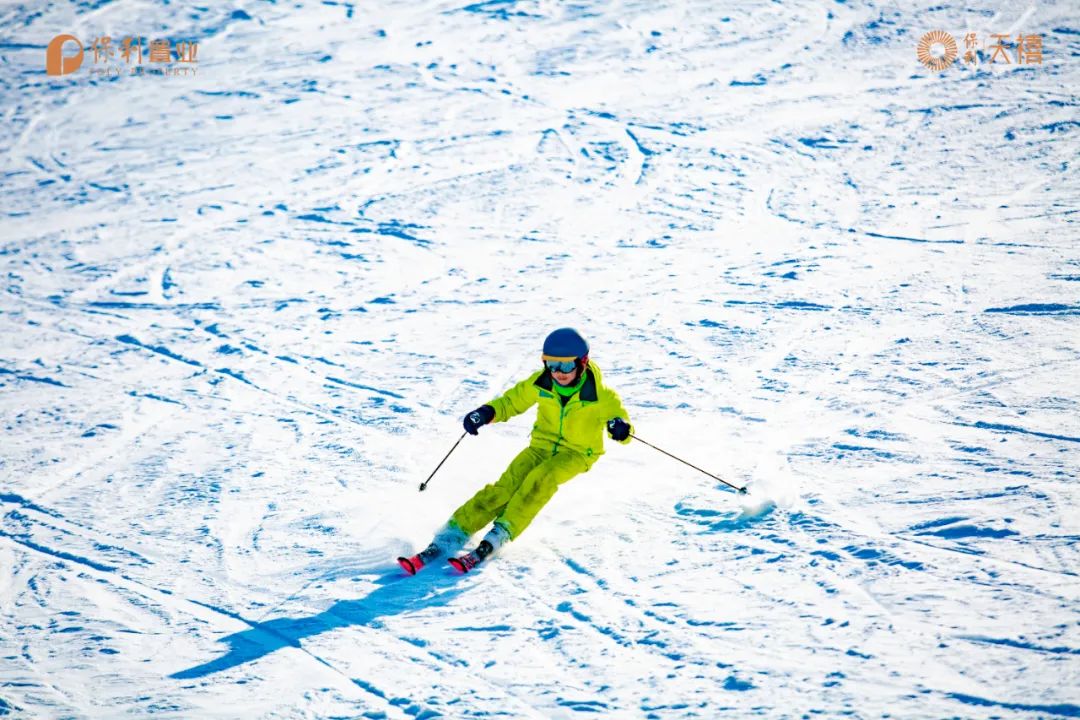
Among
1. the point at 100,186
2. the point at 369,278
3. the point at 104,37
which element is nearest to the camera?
the point at 369,278

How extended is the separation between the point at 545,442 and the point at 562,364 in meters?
0.57

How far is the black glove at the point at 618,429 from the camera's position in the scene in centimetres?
543

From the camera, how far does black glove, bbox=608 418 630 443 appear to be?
5.43 metres

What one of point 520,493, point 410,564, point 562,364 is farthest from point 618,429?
point 410,564

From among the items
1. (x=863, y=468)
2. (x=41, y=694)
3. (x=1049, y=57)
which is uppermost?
(x=1049, y=57)

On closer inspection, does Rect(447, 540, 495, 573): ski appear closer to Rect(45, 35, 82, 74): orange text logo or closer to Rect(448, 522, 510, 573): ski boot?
Rect(448, 522, 510, 573): ski boot

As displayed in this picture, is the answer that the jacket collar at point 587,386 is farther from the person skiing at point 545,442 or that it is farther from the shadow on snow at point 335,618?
the shadow on snow at point 335,618

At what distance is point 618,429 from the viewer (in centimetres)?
544

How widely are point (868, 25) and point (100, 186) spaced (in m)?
10.3

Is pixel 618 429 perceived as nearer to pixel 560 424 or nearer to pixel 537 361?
pixel 560 424

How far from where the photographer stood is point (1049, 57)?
12.6m

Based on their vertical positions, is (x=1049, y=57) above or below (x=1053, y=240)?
above

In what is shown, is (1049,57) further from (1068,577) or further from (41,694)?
(41,694)

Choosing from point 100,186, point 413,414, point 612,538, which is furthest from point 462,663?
point 100,186
